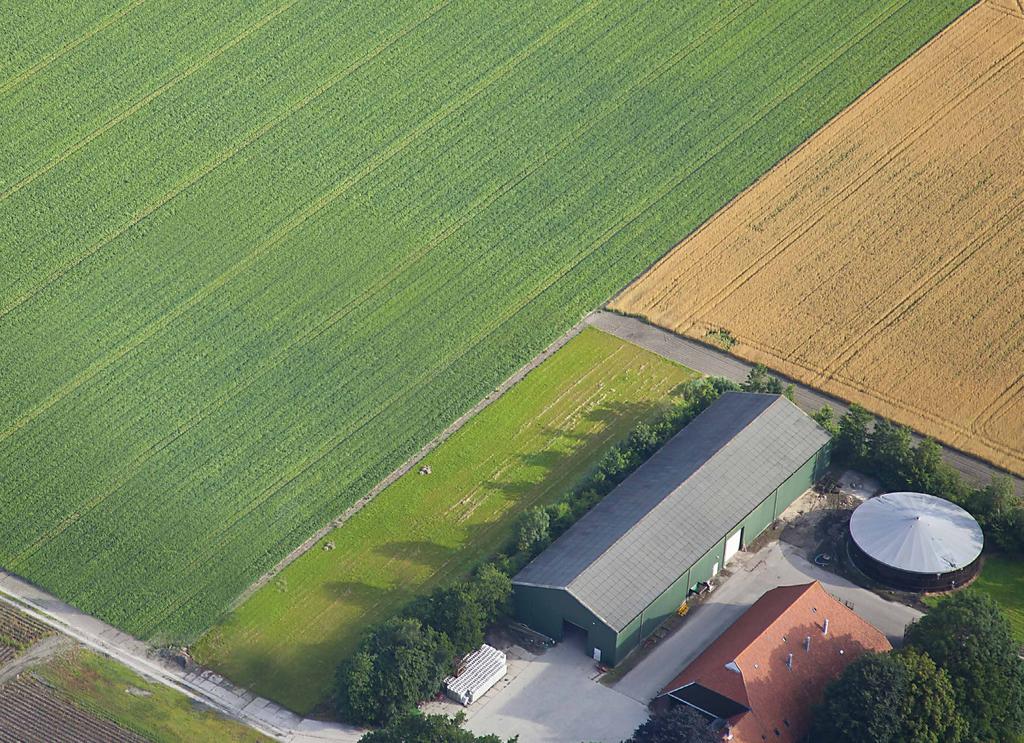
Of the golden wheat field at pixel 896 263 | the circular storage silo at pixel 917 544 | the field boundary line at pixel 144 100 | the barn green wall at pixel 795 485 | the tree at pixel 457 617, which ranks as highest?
the field boundary line at pixel 144 100

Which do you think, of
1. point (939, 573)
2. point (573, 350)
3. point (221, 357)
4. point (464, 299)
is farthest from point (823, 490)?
point (221, 357)

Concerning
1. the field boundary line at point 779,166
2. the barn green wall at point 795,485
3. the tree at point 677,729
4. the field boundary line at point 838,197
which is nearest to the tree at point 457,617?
the tree at point 677,729

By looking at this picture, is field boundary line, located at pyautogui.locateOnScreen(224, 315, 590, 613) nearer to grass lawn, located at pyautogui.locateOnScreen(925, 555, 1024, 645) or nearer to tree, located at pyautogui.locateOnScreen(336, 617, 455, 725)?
tree, located at pyautogui.locateOnScreen(336, 617, 455, 725)

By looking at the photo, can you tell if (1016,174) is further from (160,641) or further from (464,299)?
(160,641)

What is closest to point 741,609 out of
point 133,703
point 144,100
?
point 133,703

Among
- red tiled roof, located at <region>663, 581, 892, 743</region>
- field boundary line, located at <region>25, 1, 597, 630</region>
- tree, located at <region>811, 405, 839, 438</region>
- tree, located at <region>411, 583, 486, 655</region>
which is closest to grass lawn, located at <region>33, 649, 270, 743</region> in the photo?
field boundary line, located at <region>25, 1, 597, 630</region>

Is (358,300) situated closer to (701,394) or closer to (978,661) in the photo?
(701,394)

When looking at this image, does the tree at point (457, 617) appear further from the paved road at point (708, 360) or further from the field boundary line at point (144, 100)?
the field boundary line at point (144, 100)
